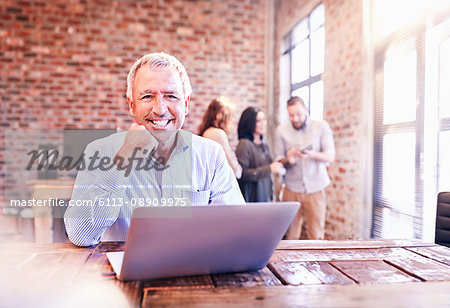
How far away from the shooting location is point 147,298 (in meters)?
0.76

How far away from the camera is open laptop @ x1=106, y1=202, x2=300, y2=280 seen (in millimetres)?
765

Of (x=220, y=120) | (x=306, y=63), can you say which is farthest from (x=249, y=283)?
(x=306, y=63)

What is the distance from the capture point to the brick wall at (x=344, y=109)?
3.31m

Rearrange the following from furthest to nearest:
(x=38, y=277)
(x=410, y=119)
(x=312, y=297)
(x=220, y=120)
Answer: (x=220, y=120)
(x=410, y=119)
(x=38, y=277)
(x=312, y=297)

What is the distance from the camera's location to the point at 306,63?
4695mm

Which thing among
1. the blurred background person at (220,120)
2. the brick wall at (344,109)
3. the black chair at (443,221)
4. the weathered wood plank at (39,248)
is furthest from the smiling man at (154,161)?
the brick wall at (344,109)

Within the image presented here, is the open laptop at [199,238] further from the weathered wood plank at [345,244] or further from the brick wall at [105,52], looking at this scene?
the brick wall at [105,52]

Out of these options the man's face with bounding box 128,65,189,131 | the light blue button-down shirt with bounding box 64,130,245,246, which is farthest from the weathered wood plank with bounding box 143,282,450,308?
the man's face with bounding box 128,65,189,131

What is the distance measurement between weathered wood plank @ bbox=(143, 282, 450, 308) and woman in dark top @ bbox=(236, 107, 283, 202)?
2.28 metres

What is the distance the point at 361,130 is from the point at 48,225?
3.03m

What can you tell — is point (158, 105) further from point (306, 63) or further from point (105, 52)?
point (105, 52)

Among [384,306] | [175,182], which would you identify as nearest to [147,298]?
[384,306]

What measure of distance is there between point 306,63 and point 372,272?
4.03 meters

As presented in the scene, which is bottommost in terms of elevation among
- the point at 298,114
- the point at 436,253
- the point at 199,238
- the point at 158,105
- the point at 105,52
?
the point at 436,253
